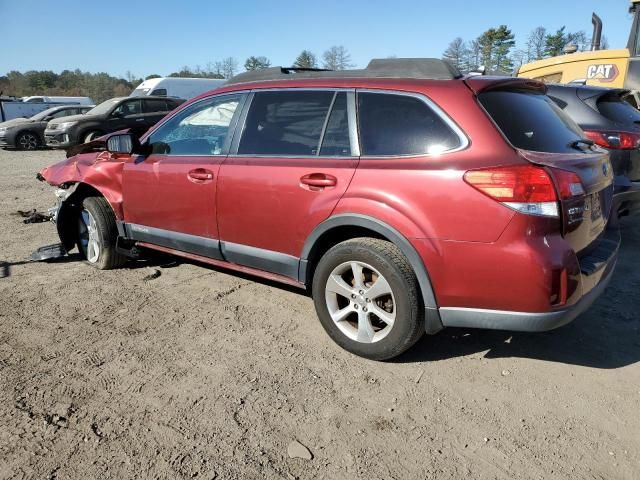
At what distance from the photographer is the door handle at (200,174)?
3842mm

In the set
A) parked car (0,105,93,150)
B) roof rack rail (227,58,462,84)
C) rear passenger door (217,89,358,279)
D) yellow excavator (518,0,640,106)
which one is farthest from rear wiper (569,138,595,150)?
parked car (0,105,93,150)

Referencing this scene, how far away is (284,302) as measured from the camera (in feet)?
13.6

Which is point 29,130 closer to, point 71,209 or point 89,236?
point 71,209

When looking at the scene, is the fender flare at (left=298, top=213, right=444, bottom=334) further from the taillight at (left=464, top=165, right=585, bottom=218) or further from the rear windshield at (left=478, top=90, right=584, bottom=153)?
the rear windshield at (left=478, top=90, right=584, bottom=153)

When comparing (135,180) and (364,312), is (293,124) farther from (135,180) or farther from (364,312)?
(135,180)

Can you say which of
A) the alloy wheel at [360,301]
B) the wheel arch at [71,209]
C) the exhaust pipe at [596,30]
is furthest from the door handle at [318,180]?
the exhaust pipe at [596,30]

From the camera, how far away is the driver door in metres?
3.92

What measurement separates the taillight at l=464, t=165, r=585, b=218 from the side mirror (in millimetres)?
3063

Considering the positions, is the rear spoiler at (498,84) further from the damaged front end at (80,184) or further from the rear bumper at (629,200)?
the damaged front end at (80,184)

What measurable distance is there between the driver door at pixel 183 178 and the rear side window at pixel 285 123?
0.20m

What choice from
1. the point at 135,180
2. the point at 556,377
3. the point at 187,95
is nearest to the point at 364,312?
the point at 556,377

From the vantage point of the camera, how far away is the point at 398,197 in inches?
113

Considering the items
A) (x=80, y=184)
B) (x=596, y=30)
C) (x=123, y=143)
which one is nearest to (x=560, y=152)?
(x=123, y=143)

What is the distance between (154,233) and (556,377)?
3.31m
